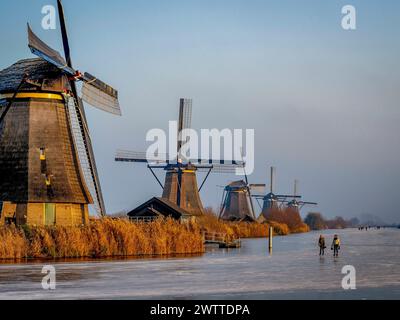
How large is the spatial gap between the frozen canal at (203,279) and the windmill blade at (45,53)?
9.73 metres

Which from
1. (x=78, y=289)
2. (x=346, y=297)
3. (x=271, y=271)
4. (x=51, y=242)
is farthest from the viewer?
(x=51, y=242)

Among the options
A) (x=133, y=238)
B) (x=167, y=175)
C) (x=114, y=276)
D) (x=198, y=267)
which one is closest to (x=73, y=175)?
(x=133, y=238)

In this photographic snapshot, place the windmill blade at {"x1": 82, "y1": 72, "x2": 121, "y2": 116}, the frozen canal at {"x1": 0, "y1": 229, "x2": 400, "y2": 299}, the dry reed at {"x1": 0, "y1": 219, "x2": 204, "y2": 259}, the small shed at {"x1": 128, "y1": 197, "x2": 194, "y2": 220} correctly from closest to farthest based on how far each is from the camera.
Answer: the frozen canal at {"x1": 0, "y1": 229, "x2": 400, "y2": 299}, the dry reed at {"x1": 0, "y1": 219, "x2": 204, "y2": 259}, the windmill blade at {"x1": 82, "y1": 72, "x2": 121, "y2": 116}, the small shed at {"x1": 128, "y1": 197, "x2": 194, "y2": 220}

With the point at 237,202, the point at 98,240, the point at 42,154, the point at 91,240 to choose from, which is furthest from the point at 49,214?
the point at 237,202

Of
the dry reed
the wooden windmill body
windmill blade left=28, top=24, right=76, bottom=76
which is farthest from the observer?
the wooden windmill body

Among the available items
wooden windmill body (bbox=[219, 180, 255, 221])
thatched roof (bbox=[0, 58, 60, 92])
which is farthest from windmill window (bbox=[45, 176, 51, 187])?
wooden windmill body (bbox=[219, 180, 255, 221])

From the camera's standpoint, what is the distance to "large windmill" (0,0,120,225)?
33.0 m

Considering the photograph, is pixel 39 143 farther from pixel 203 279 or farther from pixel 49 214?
pixel 203 279

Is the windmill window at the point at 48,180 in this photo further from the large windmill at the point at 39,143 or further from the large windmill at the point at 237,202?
the large windmill at the point at 237,202

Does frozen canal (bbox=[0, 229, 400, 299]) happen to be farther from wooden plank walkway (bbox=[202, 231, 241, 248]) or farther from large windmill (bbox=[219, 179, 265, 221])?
large windmill (bbox=[219, 179, 265, 221])

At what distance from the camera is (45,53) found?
109 ft

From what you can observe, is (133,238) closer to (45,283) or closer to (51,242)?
(51,242)
